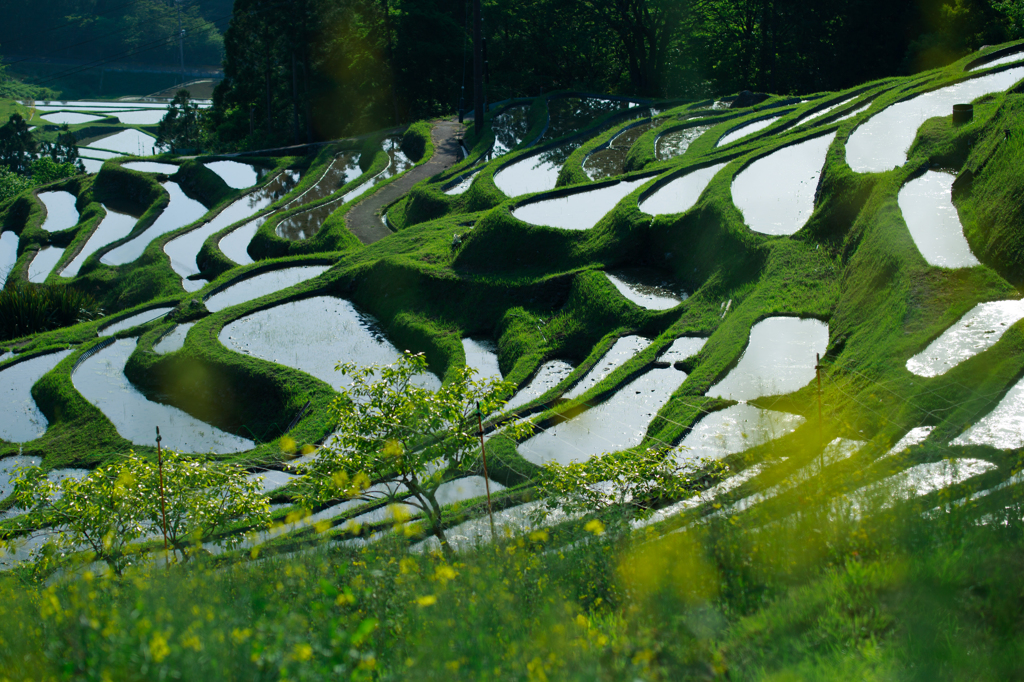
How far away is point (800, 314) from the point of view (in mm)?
14641

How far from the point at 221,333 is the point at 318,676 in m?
18.2

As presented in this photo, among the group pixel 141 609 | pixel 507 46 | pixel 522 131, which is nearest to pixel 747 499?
pixel 141 609

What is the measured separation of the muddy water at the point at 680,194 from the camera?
20.6 metres

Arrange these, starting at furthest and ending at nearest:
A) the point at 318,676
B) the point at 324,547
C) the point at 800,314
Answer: the point at 800,314 → the point at 324,547 → the point at 318,676

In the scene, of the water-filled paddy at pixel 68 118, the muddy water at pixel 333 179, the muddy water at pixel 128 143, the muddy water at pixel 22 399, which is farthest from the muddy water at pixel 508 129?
the water-filled paddy at pixel 68 118

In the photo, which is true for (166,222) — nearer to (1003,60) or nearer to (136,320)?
(136,320)

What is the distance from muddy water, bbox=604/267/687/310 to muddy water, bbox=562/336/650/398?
1192 millimetres

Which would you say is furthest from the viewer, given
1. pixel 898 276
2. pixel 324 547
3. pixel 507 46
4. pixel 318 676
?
pixel 507 46

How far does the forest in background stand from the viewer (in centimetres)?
4444

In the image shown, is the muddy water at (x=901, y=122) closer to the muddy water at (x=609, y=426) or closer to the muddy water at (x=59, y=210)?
the muddy water at (x=609, y=426)

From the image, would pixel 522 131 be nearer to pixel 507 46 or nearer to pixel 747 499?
pixel 507 46

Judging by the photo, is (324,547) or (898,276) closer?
(324,547)

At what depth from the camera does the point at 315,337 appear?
20.9m

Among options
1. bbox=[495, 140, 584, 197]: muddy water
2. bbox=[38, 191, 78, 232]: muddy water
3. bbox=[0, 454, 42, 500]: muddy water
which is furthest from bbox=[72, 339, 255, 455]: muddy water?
bbox=[38, 191, 78, 232]: muddy water
